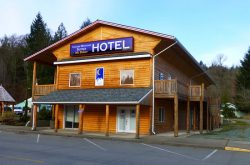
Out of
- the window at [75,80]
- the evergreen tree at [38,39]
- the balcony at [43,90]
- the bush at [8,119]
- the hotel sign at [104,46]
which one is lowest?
the bush at [8,119]

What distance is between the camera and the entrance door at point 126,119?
86.0ft

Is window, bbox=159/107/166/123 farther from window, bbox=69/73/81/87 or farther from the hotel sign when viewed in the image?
window, bbox=69/73/81/87

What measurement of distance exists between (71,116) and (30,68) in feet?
143

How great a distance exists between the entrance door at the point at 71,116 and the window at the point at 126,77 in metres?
5.17

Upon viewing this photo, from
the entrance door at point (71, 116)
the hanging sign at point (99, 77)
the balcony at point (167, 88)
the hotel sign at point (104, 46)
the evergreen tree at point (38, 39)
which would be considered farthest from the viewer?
the evergreen tree at point (38, 39)

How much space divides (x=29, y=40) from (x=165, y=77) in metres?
51.6

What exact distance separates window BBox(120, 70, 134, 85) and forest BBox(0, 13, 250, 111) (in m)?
45.6

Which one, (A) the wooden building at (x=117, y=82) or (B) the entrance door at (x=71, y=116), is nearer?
(A) the wooden building at (x=117, y=82)

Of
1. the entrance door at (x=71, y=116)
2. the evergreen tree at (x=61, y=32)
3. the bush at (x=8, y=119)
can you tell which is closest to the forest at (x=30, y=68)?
the evergreen tree at (x=61, y=32)

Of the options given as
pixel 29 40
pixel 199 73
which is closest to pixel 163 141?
pixel 199 73

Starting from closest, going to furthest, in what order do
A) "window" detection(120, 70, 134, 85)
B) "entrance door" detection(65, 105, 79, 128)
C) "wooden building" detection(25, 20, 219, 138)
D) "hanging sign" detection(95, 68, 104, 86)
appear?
"wooden building" detection(25, 20, 219, 138) < "window" detection(120, 70, 134, 85) < "hanging sign" detection(95, 68, 104, 86) < "entrance door" detection(65, 105, 79, 128)

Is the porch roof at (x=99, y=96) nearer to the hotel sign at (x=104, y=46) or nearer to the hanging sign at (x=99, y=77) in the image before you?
the hanging sign at (x=99, y=77)

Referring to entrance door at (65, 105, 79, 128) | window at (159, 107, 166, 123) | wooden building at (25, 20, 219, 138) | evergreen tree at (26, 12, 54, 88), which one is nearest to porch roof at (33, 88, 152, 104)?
wooden building at (25, 20, 219, 138)

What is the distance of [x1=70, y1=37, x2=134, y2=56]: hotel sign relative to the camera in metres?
25.9
